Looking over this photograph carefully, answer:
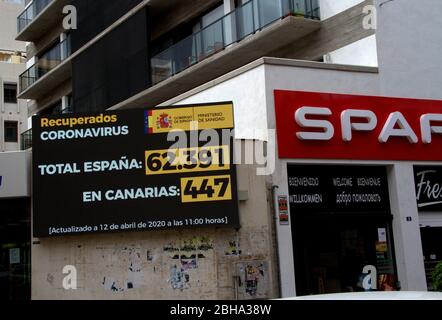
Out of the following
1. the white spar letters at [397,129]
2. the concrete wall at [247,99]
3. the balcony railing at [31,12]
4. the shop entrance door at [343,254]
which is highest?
the balcony railing at [31,12]

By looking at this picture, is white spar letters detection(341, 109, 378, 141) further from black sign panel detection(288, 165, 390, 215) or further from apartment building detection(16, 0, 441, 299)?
black sign panel detection(288, 165, 390, 215)

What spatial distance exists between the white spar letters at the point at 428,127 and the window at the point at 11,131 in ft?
126

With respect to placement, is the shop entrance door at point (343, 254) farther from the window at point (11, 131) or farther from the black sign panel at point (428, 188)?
the window at point (11, 131)

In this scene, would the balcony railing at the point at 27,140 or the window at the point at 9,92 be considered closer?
the balcony railing at the point at 27,140

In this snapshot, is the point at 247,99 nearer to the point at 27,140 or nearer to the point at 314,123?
the point at 314,123

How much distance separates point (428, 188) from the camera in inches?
552

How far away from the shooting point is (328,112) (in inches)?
497

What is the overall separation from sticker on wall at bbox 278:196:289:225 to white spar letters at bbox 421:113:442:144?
4.00 metres

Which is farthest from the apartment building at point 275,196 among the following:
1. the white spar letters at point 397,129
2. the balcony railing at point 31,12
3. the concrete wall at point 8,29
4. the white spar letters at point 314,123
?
the concrete wall at point 8,29

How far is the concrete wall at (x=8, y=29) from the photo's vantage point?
48.8 meters

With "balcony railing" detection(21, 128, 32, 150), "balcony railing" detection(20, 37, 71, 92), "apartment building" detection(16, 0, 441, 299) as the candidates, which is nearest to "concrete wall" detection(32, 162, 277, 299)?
"apartment building" detection(16, 0, 441, 299)

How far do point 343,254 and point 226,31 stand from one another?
804cm

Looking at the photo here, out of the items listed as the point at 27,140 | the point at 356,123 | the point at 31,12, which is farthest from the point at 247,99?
the point at 31,12
